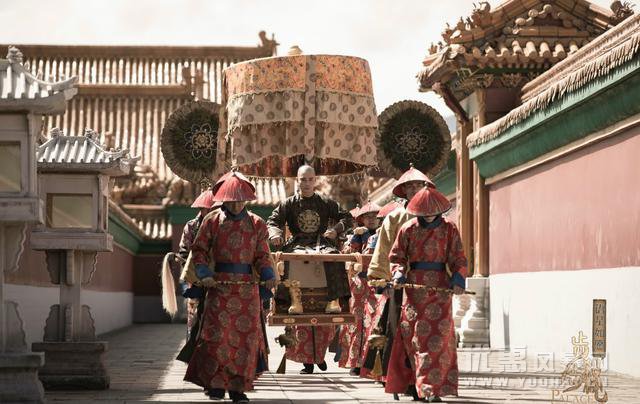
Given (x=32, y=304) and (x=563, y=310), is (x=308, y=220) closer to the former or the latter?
(x=563, y=310)

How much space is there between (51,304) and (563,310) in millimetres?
7912

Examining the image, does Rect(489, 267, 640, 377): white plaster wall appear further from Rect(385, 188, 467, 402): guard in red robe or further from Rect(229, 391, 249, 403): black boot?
Rect(229, 391, 249, 403): black boot

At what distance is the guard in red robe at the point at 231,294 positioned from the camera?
12773 millimetres

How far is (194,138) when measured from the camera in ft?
58.6

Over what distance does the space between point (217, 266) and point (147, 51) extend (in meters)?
37.3

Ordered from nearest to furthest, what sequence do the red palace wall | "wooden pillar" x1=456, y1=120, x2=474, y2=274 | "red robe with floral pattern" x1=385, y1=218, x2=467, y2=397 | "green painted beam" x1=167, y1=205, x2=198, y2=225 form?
"red robe with floral pattern" x1=385, y1=218, x2=467, y2=397 → the red palace wall → "wooden pillar" x1=456, y1=120, x2=474, y2=274 → "green painted beam" x1=167, y1=205, x2=198, y2=225

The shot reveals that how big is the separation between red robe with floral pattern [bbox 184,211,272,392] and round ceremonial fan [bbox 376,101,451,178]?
18.3 ft

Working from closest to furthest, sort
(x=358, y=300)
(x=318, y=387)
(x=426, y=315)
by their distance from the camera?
(x=426, y=315) → (x=318, y=387) → (x=358, y=300)

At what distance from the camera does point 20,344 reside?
38.8 ft

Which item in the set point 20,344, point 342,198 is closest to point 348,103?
point 20,344

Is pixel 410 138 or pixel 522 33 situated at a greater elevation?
pixel 522 33

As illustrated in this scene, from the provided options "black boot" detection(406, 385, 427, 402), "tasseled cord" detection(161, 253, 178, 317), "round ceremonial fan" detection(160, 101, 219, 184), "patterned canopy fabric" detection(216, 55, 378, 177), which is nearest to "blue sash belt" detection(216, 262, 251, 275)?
"tasseled cord" detection(161, 253, 178, 317)

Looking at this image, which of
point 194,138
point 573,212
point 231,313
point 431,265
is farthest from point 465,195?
point 231,313

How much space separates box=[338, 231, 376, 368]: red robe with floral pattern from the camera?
683 inches
